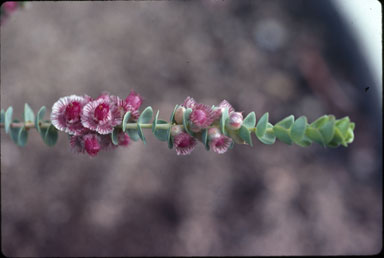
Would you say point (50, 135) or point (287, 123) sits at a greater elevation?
point (287, 123)

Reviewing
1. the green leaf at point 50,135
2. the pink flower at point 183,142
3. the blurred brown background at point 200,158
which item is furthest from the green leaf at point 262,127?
the blurred brown background at point 200,158

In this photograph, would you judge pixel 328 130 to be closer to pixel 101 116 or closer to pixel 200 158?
pixel 101 116

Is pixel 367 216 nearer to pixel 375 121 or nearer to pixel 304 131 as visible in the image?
pixel 375 121

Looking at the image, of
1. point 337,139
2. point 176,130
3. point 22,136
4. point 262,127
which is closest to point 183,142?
point 176,130

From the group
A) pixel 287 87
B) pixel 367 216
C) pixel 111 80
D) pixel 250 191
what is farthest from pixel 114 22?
pixel 367 216

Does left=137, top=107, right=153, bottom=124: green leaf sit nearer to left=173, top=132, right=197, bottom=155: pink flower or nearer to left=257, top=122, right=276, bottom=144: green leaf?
left=173, top=132, right=197, bottom=155: pink flower

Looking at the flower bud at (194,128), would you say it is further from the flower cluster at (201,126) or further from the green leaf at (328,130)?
the green leaf at (328,130)

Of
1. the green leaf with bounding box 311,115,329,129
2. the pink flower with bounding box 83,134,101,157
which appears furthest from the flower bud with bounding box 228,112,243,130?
the pink flower with bounding box 83,134,101,157

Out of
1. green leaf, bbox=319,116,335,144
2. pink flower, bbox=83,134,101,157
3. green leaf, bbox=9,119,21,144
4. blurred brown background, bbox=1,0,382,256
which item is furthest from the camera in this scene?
blurred brown background, bbox=1,0,382,256
